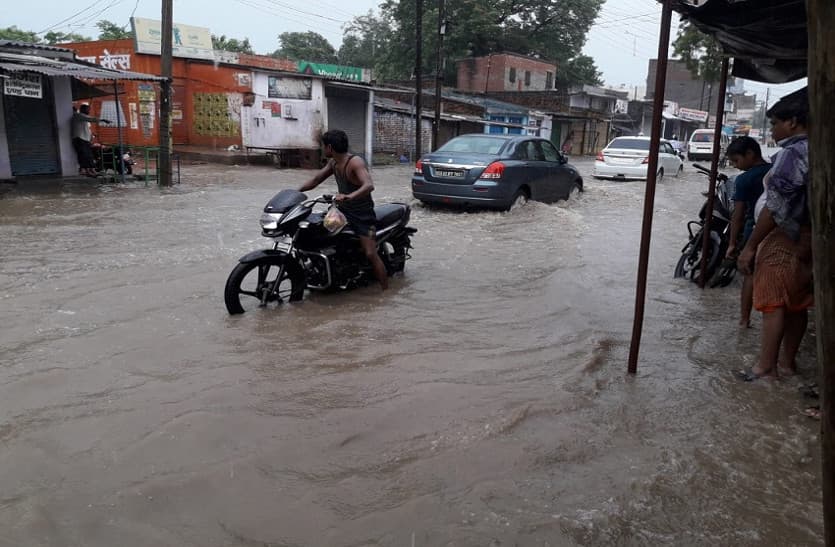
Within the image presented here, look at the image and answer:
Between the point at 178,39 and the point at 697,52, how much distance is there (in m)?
18.7

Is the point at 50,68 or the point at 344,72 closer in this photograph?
the point at 50,68

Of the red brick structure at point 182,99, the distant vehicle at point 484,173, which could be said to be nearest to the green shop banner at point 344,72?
the red brick structure at point 182,99

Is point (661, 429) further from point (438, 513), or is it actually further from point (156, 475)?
point (156, 475)

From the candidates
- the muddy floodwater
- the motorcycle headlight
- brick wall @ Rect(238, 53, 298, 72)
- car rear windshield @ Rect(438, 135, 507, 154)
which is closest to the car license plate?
car rear windshield @ Rect(438, 135, 507, 154)

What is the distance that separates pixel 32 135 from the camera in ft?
45.6

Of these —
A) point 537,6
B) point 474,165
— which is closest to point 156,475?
point 474,165

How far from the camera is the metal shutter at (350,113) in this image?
23.2 m

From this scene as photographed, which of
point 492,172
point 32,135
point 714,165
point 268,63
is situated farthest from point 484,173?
point 268,63

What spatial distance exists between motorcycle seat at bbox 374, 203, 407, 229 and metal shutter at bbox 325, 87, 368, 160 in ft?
55.2

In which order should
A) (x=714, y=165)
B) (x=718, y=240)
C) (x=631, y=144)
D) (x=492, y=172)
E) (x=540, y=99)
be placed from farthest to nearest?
(x=540, y=99), (x=631, y=144), (x=492, y=172), (x=718, y=240), (x=714, y=165)

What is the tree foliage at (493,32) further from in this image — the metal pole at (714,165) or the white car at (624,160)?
the metal pole at (714,165)

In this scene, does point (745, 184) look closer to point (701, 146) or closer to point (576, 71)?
point (701, 146)

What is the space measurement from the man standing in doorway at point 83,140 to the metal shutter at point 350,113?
943 centimetres

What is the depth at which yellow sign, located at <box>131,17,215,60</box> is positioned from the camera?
2253 centimetres
